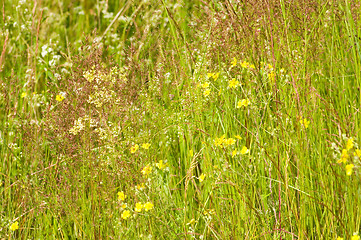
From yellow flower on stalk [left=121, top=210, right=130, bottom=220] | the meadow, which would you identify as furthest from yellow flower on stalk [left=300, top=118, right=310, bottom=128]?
yellow flower on stalk [left=121, top=210, right=130, bottom=220]

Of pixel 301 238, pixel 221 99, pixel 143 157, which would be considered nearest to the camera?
pixel 301 238

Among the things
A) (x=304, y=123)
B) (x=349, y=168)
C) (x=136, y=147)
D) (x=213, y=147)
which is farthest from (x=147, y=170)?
(x=349, y=168)

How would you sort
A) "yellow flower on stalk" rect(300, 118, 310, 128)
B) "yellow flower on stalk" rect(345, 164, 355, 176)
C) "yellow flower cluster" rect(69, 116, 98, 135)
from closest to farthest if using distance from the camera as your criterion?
"yellow flower on stalk" rect(345, 164, 355, 176)
"yellow flower on stalk" rect(300, 118, 310, 128)
"yellow flower cluster" rect(69, 116, 98, 135)

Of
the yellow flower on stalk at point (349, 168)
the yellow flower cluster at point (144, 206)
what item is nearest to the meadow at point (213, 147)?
the yellow flower cluster at point (144, 206)

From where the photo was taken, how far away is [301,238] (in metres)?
1.48

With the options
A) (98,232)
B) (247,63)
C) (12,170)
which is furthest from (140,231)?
(12,170)

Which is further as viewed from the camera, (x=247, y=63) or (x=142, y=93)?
(x=142, y=93)

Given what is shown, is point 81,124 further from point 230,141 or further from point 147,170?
point 230,141

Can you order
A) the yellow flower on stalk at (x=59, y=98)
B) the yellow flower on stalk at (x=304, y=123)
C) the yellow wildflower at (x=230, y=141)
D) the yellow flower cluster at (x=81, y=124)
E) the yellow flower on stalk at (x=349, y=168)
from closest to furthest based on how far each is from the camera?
the yellow flower on stalk at (x=349, y=168), the yellow flower on stalk at (x=304, y=123), the yellow wildflower at (x=230, y=141), the yellow flower cluster at (x=81, y=124), the yellow flower on stalk at (x=59, y=98)

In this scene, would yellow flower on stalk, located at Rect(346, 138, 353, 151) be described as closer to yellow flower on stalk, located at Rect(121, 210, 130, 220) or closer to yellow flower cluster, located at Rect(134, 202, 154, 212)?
yellow flower cluster, located at Rect(134, 202, 154, 212)

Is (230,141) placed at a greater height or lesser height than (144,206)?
greater

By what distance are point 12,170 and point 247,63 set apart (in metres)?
1.36

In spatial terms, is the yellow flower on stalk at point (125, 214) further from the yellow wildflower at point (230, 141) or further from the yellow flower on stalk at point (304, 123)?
the yellow flower on stalk at point (304, 123)

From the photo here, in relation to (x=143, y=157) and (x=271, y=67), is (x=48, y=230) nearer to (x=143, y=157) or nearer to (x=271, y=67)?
(x=143, y=157)
